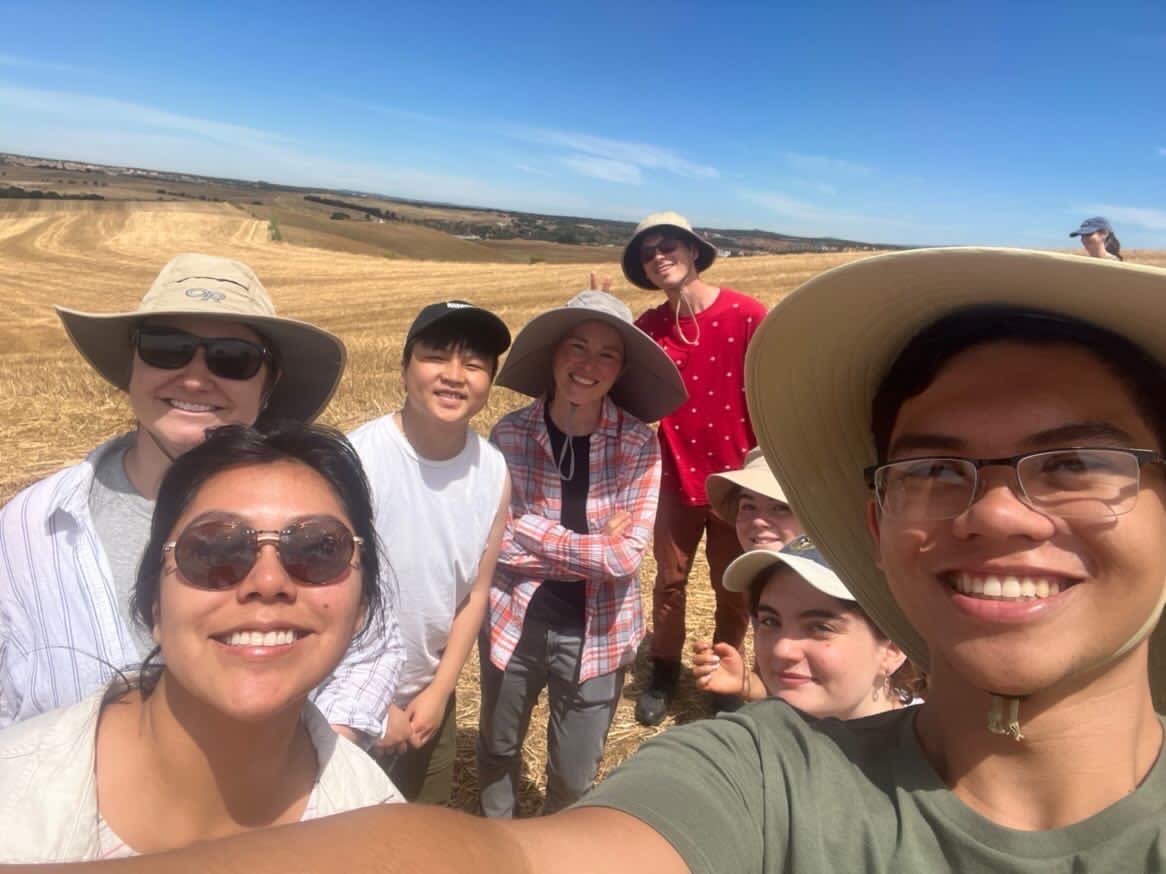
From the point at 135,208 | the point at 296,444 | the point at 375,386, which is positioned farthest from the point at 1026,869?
the point at 135,208

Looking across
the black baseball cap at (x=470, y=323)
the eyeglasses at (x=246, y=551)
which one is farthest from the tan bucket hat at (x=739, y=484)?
the eyeglasses at (x=246, y=551)

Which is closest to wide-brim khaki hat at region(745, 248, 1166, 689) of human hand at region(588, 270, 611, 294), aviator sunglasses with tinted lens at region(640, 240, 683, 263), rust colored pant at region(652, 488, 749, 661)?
human hand at region(588, 270, 611, 294)

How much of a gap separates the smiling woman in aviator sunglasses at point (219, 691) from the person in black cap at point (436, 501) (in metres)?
0.70

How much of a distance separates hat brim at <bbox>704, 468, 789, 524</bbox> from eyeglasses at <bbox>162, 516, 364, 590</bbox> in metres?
1.55

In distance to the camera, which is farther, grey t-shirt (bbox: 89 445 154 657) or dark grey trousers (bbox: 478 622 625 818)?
dark grey trousers (bbox: 478 622 625 818)

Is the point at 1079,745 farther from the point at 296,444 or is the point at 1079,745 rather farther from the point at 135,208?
the point at 135,208

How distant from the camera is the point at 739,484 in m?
2.75

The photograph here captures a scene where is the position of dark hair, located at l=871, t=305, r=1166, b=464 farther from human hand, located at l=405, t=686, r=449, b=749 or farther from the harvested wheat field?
human hand, located at l=405, t=686, r=449, b=749

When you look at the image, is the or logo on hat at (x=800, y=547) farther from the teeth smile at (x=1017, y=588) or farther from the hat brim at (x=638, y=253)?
the hat brim at (x=638, y=253)

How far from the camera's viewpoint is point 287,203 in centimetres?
7056

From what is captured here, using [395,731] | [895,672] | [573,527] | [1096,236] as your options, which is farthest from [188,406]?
[1096,236]

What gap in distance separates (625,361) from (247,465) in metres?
1.65

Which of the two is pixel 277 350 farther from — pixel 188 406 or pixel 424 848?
pixel 424 848

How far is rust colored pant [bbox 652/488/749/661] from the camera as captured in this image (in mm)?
3717
